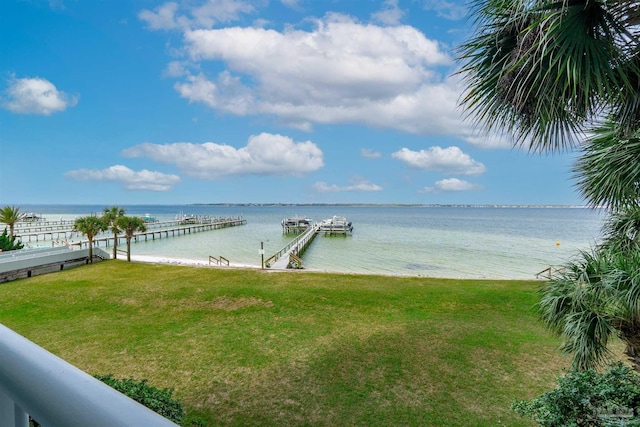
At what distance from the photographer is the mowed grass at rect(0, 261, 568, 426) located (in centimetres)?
668

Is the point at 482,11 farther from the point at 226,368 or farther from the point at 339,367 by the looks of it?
the point at 226,368

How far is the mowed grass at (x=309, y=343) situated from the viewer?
6680 mm

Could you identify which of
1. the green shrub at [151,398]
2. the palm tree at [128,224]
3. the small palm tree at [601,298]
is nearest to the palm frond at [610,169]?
the small palm tree at [601,298]

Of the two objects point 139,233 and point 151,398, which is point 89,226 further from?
point 139,233

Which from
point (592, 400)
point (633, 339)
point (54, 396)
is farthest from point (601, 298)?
point (54, 396)

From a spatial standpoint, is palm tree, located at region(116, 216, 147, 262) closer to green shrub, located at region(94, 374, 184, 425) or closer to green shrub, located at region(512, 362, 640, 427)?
green shrub, located at region(94, 374, 184, 425)

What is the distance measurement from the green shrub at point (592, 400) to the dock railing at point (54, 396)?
4.72m

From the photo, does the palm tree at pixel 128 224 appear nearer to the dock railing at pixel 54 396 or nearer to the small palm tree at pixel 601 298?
the small palm tree at pixel 601 298

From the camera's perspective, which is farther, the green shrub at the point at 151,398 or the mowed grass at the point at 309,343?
the mowed grass at the point at 309,343

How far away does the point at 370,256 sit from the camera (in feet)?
101

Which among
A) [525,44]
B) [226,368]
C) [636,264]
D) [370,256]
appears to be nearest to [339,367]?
[226,368]

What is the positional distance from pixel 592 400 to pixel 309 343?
678cm

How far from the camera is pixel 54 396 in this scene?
0.61 metres

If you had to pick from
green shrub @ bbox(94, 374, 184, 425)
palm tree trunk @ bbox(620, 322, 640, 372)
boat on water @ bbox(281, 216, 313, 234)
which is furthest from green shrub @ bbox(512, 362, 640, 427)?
boat on water @ bbox(281, 216, 313, 234)
